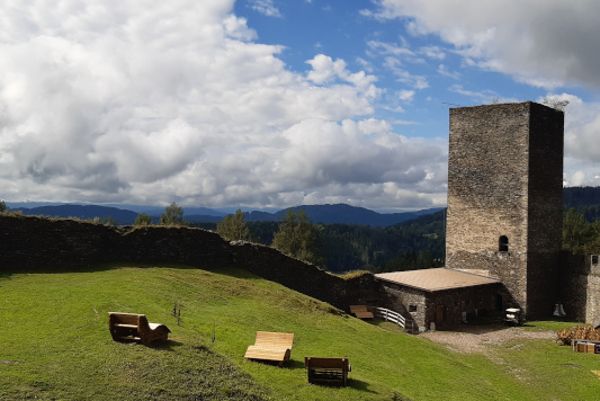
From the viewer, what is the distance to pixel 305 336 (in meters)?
19.6

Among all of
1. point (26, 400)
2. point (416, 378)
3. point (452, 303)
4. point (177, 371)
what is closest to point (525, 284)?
point (452, 303)

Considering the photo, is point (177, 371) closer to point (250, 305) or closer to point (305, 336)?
point (305, 336)

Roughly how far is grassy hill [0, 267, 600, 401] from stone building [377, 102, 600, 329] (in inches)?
312

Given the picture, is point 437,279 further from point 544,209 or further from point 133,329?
point 133,329

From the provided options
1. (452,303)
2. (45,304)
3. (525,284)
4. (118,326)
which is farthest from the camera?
(525,284)

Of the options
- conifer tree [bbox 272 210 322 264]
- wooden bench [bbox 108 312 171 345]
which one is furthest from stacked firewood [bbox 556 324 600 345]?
conifer tree [bbox 272 210 322 264]

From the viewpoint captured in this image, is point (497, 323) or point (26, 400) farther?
point (497, 323)

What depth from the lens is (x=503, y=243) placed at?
124 ft

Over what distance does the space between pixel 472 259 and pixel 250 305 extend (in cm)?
2261

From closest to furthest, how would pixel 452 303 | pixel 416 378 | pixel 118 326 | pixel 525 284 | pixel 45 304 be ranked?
1. pixel 118 326
2. pixel 45 304
3. pixel 416 378
4. pixel 452 303
5. pixel 525 284

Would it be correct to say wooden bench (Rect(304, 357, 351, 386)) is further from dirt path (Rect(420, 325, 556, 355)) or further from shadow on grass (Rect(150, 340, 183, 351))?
dirt path (Rect(420, 325, 556, 355))

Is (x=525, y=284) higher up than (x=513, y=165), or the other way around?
(x=513, y=165)

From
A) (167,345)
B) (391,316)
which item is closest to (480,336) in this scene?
(391,316)

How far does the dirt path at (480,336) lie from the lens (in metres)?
27.8
